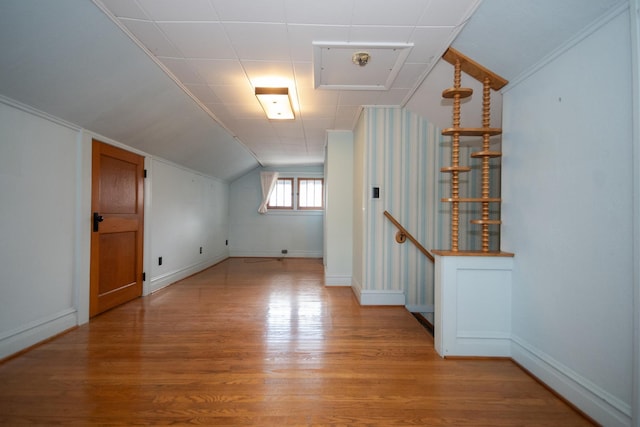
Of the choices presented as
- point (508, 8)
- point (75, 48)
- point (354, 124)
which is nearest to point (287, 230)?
point (354, 124)

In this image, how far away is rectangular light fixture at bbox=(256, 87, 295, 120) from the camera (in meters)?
2.76

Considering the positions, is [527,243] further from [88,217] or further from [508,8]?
[88,217]

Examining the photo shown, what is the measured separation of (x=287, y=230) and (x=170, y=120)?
411cm

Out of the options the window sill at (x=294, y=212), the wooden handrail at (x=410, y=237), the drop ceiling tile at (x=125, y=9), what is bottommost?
the wooden handrail at (x=410, y=237)

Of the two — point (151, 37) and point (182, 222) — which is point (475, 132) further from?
point (182, 222)

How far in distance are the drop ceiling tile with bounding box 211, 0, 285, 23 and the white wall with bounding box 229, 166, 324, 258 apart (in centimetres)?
519

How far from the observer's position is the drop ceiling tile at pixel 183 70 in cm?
231

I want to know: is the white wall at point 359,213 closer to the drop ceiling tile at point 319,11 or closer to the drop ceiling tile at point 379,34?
the drop ceiling tile at point 379,34

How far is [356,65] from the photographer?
7.67ft

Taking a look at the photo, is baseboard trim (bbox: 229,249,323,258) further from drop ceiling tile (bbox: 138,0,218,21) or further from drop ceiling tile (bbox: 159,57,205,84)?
drop ceiling tile (bbox: 138,0,218,21)

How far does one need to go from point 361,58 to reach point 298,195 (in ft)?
16.2

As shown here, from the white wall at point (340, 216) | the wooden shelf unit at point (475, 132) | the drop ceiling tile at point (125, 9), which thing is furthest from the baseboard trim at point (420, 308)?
the drop ceiling tile at point (125, 9)

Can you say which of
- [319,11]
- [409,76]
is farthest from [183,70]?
[409,76]

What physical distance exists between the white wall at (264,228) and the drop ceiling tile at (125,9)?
206 inches
